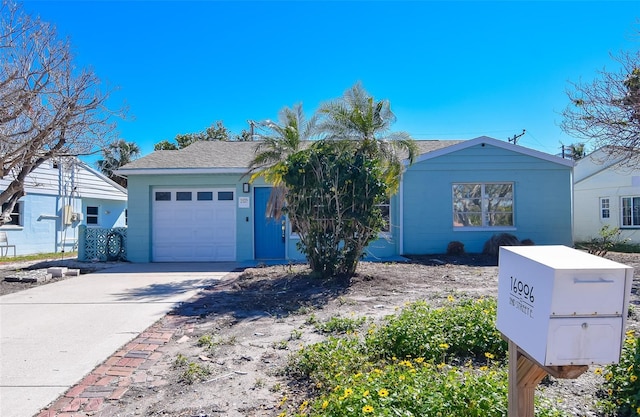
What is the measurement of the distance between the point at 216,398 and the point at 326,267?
5.22 metres

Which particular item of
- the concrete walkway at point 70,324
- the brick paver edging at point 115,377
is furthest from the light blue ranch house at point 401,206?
the brick paver edging at point 115,377

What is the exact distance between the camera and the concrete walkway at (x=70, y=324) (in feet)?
12.5

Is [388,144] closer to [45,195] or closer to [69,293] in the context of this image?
[69,293]

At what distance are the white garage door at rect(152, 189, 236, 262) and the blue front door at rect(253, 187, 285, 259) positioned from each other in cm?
74

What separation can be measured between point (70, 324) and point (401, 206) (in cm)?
990

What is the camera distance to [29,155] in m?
8.92

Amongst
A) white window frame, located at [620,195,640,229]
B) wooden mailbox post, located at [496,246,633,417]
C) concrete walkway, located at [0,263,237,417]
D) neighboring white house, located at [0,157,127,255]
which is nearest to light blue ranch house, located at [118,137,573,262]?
concrete walkway, located at [0,263,237,417]

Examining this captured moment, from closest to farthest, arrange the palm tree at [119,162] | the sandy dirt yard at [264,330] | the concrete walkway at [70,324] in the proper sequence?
the sandy dirt yard at [264,330] < the concrete walkway at [70,324] < the palm tree at [119,162]

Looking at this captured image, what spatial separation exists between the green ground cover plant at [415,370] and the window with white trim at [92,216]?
1874 cm

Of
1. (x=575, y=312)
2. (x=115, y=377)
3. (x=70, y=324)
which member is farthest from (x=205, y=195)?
(x=575, y=312)

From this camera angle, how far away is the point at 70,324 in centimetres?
579

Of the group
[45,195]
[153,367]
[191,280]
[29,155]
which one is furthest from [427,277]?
[45,195]

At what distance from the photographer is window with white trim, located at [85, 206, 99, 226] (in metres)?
19.6

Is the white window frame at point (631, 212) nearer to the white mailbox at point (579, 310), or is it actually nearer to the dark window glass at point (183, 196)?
the dark window glass at point (183, 196)
